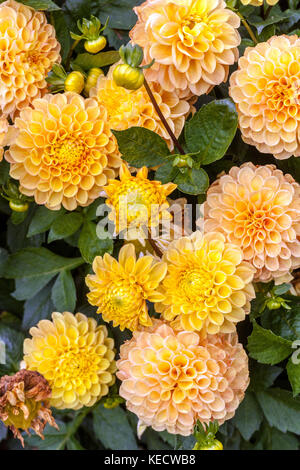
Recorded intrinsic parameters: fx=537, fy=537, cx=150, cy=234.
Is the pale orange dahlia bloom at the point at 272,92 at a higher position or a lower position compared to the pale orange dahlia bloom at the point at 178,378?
higher

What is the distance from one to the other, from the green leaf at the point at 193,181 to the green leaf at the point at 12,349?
436 millimetres

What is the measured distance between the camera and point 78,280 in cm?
99

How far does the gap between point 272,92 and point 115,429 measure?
67cm

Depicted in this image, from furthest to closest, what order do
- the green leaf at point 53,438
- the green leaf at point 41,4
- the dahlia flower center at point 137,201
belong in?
1. the green leaf at point 53,438
2. the green leaf at point 41,4
3. the dahlia flower center at point 137,201

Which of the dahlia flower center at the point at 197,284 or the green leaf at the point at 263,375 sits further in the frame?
the green leaf at the point at 263,375

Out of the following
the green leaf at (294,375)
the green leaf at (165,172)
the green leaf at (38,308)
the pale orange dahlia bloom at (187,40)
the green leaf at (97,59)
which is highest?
the pale orange dahlia bloom at (187,40)

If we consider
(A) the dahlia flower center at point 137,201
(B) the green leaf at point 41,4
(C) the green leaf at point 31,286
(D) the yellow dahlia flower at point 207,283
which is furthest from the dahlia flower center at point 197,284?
(B) the green leaf at point 41,4

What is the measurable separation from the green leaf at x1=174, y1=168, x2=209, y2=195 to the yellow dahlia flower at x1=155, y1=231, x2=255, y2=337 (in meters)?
0.06

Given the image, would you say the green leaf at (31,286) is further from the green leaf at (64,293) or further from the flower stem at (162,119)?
the flower stem at (162,119)

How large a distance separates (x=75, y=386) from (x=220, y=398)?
242 millimetres

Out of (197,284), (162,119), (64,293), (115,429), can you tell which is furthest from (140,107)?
(115,429)

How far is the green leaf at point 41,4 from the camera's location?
2.50 feet

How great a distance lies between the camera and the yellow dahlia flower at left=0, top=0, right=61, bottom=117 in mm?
744

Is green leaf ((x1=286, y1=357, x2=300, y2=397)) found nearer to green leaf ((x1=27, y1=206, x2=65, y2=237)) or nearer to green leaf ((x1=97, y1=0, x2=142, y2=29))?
green leaf ((x1=27, y1=206, x2=65, y2=237))
